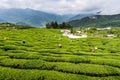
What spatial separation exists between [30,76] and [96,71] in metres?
8.46

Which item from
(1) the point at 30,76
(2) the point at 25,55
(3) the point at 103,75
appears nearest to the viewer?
(1) the point at 30,76

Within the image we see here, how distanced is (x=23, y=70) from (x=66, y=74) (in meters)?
5.49

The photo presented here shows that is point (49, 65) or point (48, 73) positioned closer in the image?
point (48, 73)

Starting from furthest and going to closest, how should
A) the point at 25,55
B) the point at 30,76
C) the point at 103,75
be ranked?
the point at 25,55, the point at 103,75, the point at 30,76

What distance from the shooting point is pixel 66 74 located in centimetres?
2642

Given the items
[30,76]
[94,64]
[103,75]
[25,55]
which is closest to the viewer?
[30,76]

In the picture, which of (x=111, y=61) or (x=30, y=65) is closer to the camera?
(x=30, y=65)

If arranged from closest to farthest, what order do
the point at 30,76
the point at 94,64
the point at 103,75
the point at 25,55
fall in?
the point at 30,76 < the point at 103,75 < the point at 94,64 < the point at 25,55

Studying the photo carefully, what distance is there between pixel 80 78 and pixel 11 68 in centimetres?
919

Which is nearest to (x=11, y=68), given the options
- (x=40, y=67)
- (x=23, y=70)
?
(x=23, y=70)

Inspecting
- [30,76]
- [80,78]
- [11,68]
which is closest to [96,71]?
[80,78]

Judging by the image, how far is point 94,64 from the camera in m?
31.1

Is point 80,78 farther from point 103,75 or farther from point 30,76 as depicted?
→ point 30,76

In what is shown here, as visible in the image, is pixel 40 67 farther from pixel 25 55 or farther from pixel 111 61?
pixel 111 61
